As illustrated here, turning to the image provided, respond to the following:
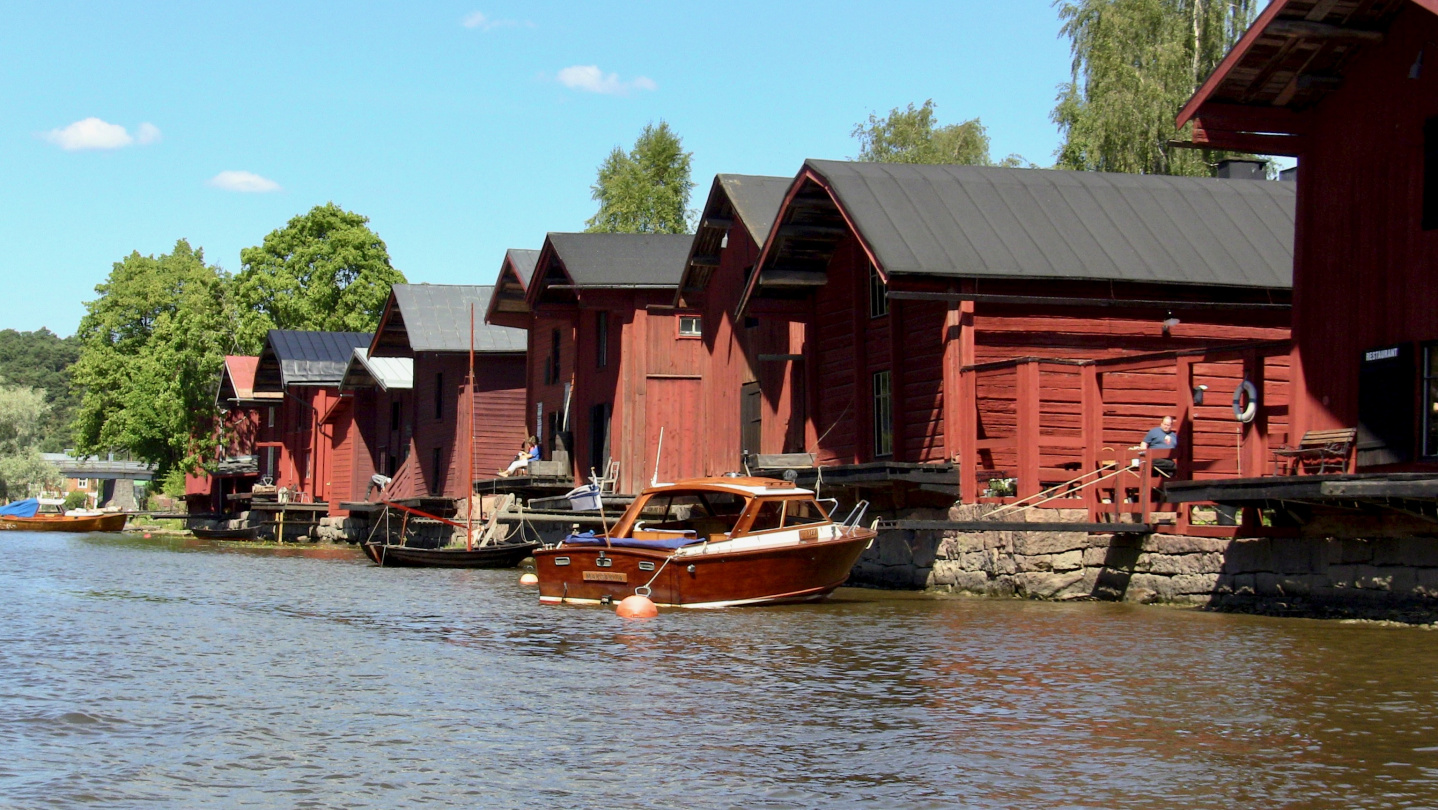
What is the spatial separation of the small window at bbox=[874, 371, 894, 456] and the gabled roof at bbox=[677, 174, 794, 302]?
463 centimetres

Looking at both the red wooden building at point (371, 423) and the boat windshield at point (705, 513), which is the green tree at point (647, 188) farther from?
the boat windshield at point (705, 513)

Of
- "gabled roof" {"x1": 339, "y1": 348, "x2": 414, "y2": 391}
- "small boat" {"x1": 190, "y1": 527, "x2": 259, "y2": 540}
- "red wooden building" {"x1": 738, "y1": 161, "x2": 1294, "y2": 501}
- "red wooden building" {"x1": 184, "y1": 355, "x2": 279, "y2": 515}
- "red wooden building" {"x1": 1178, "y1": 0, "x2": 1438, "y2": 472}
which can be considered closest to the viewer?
"red wooden building" {"x1": 1178, "y1": 0, "x2": 1438, "y2": 472}

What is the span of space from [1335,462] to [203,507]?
259ft

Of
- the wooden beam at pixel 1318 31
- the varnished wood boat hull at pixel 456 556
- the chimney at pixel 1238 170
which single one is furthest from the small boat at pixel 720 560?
the chimney at pixel 1238 170

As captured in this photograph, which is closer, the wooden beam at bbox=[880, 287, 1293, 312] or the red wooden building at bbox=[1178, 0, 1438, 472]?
the red wooden building at bbox=[1178, 0, 1438, 472]

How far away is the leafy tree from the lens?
354 ft

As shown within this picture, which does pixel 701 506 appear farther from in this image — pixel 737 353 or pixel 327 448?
pixel 327 448

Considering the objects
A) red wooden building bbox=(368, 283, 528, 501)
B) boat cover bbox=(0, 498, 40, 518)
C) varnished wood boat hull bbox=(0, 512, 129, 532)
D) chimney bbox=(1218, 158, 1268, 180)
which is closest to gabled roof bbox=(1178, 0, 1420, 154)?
chimney bbox=(1218, 158, 1268, 180)

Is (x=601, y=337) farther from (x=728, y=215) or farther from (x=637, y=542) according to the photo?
(x=637, y=542)

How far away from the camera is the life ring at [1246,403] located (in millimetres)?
20469

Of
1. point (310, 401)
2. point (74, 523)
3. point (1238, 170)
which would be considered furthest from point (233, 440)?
point (1238, 170)

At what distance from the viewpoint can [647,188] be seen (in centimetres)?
7188

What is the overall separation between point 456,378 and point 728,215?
65.2 ft

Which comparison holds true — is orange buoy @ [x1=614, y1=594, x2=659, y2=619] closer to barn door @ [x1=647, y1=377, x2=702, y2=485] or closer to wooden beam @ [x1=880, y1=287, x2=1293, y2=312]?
wooden beam @ [x1=880, y1=287, x2=1293, y2=312]
